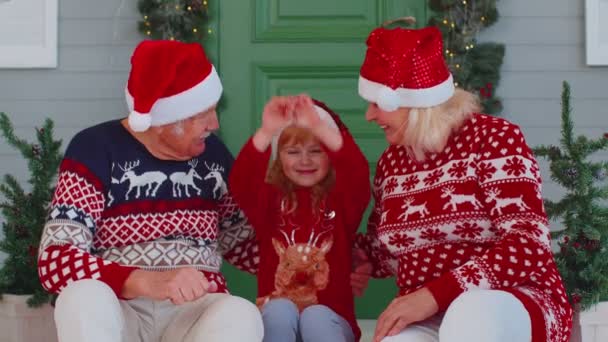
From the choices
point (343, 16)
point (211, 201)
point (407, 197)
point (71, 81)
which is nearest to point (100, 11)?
point (71, 81)

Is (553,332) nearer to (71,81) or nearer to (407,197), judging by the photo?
(407,197)

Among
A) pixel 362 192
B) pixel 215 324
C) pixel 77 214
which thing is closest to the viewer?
pixel 215 324

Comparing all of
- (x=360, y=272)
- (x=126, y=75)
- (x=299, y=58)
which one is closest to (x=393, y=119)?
(x=360, y=272)

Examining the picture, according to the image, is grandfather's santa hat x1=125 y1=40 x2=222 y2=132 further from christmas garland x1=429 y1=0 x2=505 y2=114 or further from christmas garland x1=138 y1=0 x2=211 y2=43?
christmas garland x1=429 y1=0 x2=505 y2=114

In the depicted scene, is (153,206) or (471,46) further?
(471,46)

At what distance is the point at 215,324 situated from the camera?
2.02 metres

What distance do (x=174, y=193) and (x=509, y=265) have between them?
0.90 m

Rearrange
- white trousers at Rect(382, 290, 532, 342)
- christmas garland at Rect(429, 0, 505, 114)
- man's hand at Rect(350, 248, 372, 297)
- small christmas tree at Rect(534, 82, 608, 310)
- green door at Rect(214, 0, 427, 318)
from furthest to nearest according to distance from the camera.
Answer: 1. green door at Rect(214, 0, 427, 318)
2. christmas garland at Rect(429, 0, 505, 114)
3. small christmas tree at Rect(534, 82, 608, 310)
4. man's hand at Rect(350, 248, 372, 297)
5. white trousers at Rect(382, 290, 532, 342)

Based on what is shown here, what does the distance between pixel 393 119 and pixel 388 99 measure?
0.07m

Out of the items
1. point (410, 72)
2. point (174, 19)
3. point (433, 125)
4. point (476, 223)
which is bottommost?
point (476, 223)

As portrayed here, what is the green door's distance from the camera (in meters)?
3.63

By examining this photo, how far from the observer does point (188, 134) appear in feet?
7.87

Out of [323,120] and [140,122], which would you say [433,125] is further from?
[140,122]

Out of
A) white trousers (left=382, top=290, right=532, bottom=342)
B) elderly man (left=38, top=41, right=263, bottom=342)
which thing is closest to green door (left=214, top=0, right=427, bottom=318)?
elderly man (left=38, top=41, right=263, bottom=342)
